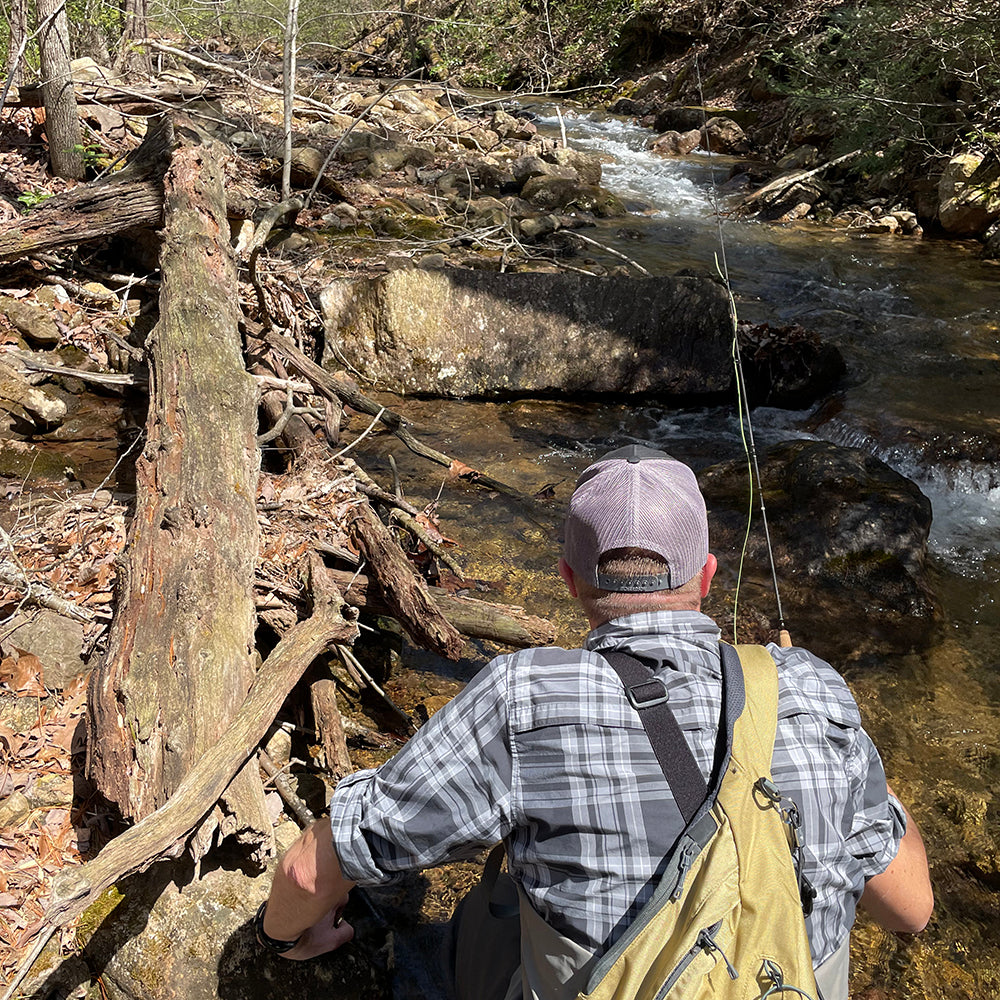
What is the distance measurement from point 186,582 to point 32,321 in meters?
4.10

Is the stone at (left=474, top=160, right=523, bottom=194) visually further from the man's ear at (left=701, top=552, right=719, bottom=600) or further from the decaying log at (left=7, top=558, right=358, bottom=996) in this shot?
the man's ear at (left=701, top=552, right=719, bottom=600)

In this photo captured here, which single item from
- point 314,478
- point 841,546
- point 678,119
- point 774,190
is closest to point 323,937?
point 314,478

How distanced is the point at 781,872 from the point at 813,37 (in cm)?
1834

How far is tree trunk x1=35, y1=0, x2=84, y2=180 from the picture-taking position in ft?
24.7

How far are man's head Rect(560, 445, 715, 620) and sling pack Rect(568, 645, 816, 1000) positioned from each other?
34 centimetres

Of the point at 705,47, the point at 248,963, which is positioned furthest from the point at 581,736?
the point at 705,47

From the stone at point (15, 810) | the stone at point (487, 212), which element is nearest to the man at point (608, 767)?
the stone at point (15, 810)

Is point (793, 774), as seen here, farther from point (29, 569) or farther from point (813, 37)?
point (813, 37)

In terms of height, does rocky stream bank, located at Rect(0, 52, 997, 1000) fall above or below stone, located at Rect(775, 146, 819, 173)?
below

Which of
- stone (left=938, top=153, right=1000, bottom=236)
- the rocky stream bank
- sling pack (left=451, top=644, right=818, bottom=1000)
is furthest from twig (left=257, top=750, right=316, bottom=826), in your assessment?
stone (left=938, top=153, right=1000, bottom=236)

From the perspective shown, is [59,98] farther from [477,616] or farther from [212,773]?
[212,773]

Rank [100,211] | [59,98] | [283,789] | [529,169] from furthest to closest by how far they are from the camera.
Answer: [529,169] < [59,98] < [100,211] < [283,789]

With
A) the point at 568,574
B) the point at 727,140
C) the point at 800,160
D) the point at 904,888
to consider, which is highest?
the point at 568,574

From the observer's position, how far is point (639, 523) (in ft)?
5.34
